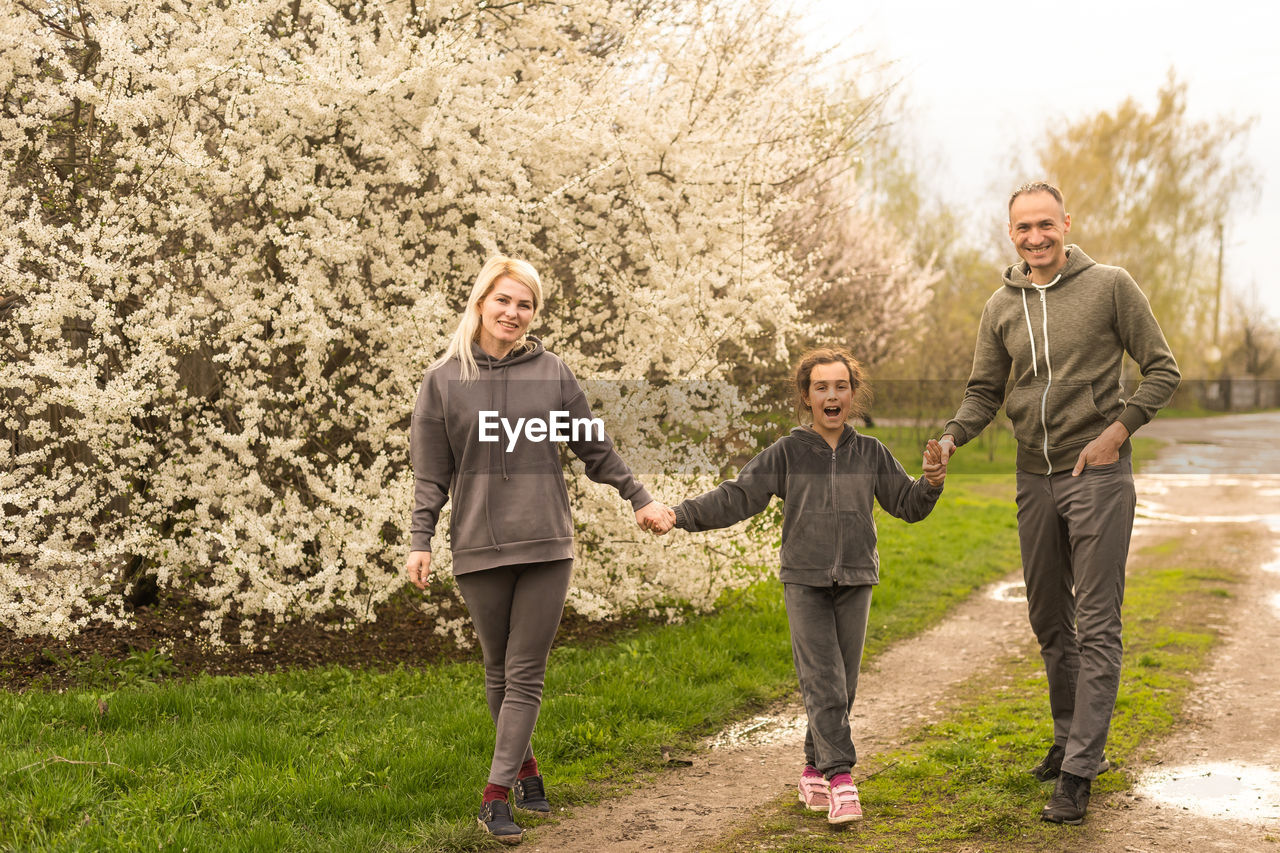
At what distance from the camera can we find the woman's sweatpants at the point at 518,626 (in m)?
3.84

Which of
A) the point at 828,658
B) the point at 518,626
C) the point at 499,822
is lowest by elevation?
the point at 499,822

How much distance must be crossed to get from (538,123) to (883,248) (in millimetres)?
14597

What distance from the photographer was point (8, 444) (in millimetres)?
5570

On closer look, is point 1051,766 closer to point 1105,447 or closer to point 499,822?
point 1105,447

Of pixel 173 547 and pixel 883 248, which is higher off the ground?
pixel 883 248

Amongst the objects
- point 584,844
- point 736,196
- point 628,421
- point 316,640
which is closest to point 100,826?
point 584,844

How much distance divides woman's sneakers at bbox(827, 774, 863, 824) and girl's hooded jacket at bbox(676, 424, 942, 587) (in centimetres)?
72

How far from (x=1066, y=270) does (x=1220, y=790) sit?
2113 millimetres

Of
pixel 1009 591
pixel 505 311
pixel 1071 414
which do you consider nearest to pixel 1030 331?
pixel 1071 414

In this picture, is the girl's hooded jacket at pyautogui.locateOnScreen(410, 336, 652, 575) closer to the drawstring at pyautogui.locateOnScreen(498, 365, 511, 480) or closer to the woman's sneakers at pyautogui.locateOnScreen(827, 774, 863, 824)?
the drawstring at pyautogui.locateOnScreen(498, 365, 511, 480)

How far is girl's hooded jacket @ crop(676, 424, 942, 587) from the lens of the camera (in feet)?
13.3

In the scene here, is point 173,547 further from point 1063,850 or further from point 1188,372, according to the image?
point 1188,372

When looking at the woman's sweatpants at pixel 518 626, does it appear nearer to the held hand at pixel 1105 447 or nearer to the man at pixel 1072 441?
the man at pixel 1072 441

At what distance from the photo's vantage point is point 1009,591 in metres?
9.05
